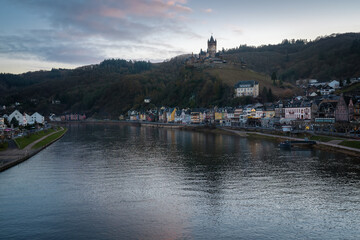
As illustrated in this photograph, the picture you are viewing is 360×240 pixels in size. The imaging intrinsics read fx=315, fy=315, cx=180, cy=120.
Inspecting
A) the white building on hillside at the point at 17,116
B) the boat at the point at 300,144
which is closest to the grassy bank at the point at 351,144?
the boat at the point at 300,144

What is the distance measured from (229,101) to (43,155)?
276 ft

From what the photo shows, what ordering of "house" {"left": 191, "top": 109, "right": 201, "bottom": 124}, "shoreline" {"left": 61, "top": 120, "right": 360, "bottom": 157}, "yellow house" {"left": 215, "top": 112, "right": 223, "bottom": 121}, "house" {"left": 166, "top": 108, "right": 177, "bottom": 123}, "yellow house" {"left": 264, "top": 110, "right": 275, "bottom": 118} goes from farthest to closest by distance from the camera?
Answer: "house" {"left": 166, "top": 108, "right": 177, "bottom": 123}, "house" {"left": 191, "top": 109, "right": 201, "bottom": 124}, "yellow house" {"left": 215, "top": 112, "right": 223, "bottom": 121}, "yellow house" {"left": 264, "top": 110, "right": 275, "bottom": 118}, "shoreline" {"left": 61, "top": 120, "right": 360, "bottom": 157}

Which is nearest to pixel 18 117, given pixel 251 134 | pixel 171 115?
pixel 171 115

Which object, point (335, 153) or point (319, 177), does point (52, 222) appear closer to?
point (319, 177)

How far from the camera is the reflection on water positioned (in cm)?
1900

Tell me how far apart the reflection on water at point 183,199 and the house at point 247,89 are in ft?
263

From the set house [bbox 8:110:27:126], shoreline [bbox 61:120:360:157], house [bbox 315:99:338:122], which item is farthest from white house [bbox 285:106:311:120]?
house [bbox 8:110:27:126]

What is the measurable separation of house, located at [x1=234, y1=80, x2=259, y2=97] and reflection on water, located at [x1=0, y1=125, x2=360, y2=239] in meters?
80.3

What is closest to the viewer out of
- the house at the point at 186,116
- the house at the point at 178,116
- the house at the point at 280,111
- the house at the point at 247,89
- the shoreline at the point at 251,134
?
the shoreline at the point at 251,134

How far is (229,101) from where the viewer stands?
12131 cm

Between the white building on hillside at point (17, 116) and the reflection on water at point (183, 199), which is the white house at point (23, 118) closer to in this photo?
the white building on hillside at point (17, 116)

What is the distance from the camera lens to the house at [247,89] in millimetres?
120562

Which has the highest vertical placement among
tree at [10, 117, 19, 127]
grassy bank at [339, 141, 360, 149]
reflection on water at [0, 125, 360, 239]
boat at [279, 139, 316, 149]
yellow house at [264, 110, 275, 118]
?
yellow house at [264, 110, 275, 118]

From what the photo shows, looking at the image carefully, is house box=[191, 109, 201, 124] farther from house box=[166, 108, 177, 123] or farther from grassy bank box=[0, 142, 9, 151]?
grassy bank box=[0, 142, 9, 151]
